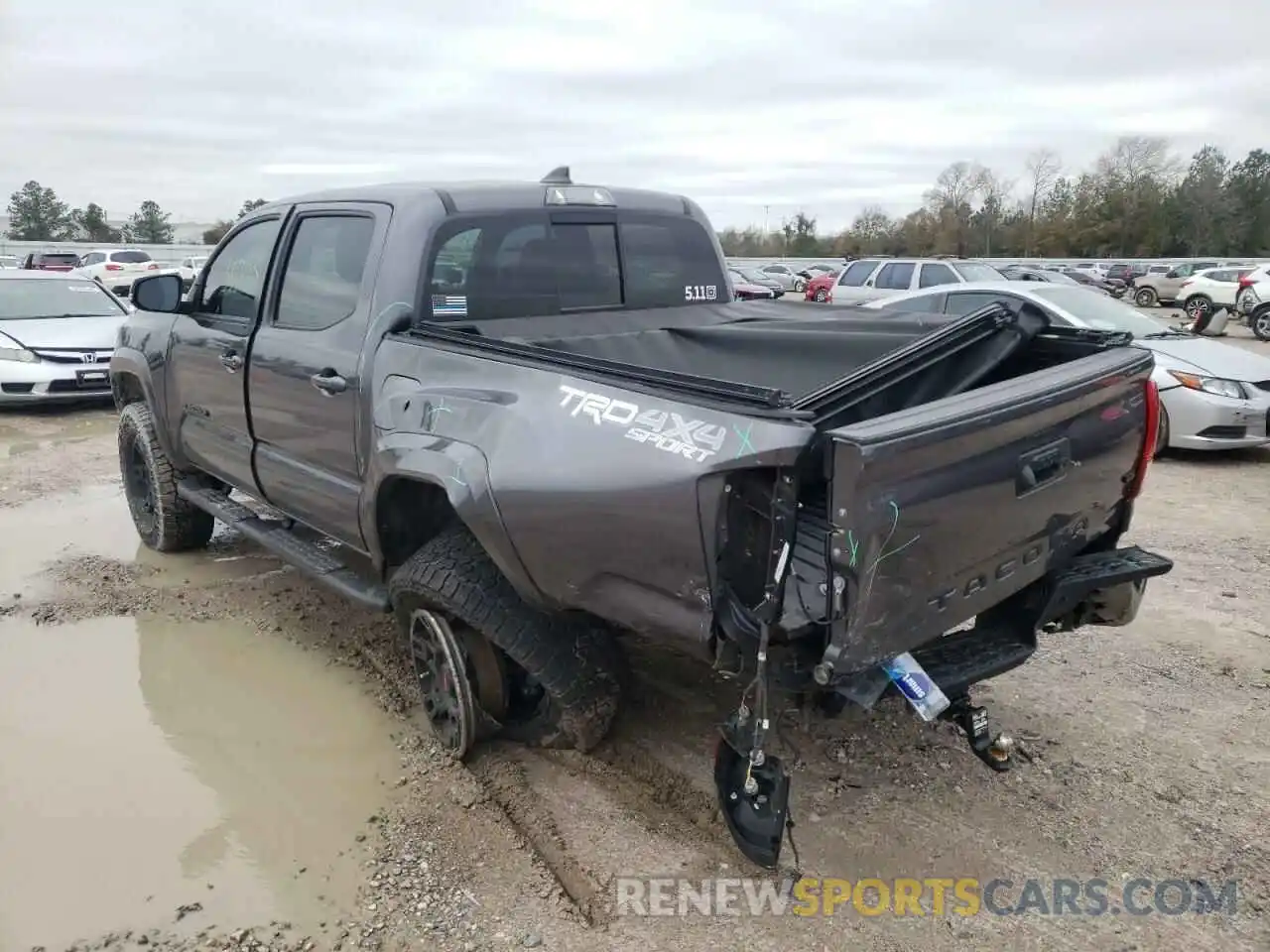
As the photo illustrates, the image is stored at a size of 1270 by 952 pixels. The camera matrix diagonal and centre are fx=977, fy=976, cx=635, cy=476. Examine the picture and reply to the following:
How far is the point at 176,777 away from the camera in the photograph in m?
3.62

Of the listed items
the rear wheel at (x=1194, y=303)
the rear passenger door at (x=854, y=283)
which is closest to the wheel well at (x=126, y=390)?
the rear passenger door at (x=854, y=283)

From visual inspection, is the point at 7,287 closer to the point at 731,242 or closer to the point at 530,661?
the point at 530,661

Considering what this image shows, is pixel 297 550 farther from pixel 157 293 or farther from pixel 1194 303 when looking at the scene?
pixel 1194 303

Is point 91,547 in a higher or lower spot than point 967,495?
lower

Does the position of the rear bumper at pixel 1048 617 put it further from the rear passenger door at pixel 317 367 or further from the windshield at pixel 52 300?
the windshield at pixel 52 300

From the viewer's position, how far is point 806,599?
243 cm

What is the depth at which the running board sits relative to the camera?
395cm

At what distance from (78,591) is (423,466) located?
11.1ft

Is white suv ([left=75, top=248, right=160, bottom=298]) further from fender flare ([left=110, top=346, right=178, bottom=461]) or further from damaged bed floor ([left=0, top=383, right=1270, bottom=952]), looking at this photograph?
damaged bed floor ([left=0, top=383, right=1270, bottom=952])

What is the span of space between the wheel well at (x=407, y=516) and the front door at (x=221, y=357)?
130 cm

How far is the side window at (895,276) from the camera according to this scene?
60.2ft

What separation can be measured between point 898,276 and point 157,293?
15.7 metres

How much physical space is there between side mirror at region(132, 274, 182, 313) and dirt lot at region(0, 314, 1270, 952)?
1637mm

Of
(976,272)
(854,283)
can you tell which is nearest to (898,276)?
(854,283)
